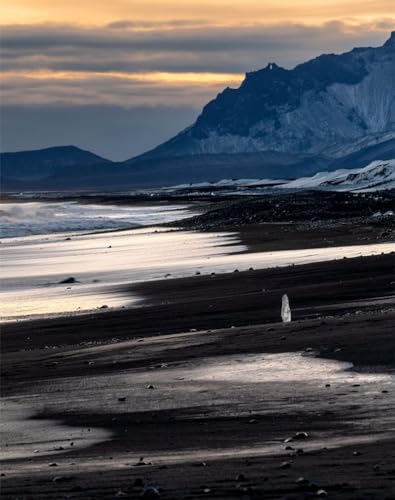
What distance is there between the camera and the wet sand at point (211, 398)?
9633 mm

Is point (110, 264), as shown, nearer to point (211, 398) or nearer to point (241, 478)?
point (211, 398)

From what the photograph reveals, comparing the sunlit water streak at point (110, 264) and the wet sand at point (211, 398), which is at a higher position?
the wet sand at point (211, 398)

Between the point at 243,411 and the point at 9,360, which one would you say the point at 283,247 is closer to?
the point at 9,360

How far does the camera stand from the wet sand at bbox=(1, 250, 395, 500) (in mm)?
9633

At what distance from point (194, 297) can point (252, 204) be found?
53.1 meters

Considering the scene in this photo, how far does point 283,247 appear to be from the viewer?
138 feet

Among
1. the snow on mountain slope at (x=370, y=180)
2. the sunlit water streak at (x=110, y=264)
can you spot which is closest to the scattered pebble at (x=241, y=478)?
the sunlit water streak at (x=110, y=264)

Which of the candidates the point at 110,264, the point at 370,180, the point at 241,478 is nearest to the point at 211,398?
the point at 241,478

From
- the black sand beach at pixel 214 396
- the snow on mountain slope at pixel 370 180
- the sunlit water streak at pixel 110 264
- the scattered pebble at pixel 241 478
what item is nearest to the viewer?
the scattered pebble at pixel 241 478

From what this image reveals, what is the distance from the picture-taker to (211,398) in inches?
547

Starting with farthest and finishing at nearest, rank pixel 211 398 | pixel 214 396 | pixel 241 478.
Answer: pixel 214 396 → pixel 211 398 → pixel 241 478

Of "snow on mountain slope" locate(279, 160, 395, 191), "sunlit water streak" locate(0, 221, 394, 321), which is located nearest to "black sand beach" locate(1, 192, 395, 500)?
"sunlit water streak" locate(0, 221, 394, 321)

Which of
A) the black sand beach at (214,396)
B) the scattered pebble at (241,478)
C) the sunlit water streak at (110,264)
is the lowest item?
the sunlit water streak at (110,264)

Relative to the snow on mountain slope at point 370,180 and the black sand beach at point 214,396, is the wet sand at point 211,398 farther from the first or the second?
the snow on mountain slope at point 370,180
